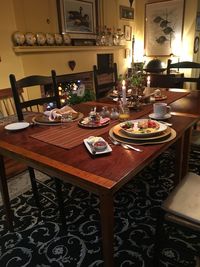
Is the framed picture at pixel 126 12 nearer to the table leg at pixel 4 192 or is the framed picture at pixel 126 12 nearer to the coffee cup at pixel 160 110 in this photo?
the coffee cup at pixel 160 110

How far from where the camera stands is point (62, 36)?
376cm

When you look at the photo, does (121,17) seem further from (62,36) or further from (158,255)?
(158,255)

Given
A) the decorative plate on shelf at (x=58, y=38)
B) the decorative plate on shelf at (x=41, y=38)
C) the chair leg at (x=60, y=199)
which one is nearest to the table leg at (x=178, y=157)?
the chair leg at (x=60, y=199)

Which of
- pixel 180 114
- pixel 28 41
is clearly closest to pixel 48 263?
pixel 180 114

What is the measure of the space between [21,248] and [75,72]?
3.17 meters

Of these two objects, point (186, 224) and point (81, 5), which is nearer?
point (186, 224)

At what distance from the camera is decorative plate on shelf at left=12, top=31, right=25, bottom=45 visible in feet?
10.4

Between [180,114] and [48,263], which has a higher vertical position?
[180,114]

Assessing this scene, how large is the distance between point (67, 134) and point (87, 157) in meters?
0.34

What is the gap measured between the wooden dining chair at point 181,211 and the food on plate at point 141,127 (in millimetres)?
357

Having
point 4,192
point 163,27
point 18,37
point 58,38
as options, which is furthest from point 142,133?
point 163,27

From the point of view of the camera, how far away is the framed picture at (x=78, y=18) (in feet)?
12.3

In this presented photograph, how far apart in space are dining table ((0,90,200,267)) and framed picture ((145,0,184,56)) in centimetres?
386

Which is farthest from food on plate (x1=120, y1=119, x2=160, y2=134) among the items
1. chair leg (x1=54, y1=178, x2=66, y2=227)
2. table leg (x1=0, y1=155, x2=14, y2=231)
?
table leg (x1=0, y1=155, x2=14, y2=231)
